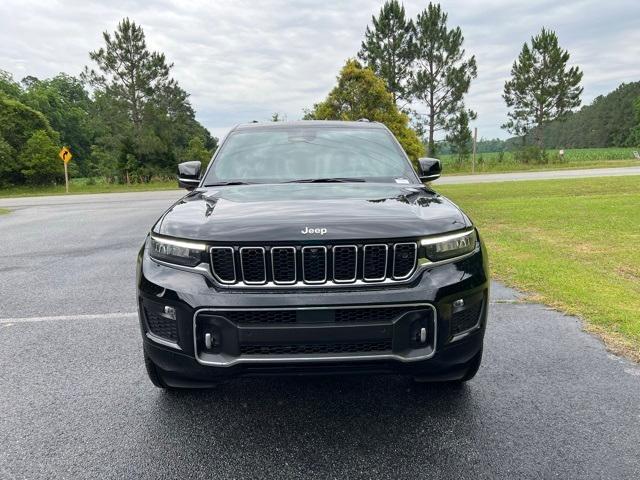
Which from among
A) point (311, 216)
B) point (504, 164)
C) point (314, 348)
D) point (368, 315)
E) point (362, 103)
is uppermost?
point (362, 103)

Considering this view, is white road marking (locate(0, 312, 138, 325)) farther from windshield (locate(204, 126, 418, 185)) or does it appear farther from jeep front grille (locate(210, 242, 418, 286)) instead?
jeep front grille (locate(210, 242, 418, 286))

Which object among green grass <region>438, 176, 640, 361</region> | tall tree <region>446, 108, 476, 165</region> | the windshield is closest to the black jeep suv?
the windshield

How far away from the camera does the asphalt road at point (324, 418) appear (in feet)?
7.38

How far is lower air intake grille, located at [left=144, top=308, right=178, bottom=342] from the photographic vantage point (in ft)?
7.57

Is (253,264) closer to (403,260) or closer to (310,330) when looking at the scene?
(310,330)

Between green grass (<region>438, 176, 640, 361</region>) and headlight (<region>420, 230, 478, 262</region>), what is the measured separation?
1829mm

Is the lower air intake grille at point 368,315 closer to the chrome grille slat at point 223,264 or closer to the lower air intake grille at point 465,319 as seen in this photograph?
the lower air intake grille at point 465,319

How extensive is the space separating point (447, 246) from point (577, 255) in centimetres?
519

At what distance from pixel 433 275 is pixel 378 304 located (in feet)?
1.02

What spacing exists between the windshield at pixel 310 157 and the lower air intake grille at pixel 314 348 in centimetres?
143

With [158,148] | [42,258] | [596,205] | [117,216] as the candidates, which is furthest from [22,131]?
[596,205]

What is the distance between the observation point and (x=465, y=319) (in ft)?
7.84

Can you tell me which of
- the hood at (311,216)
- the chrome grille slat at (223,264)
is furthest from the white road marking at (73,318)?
the chrome grille slat at (223,264)

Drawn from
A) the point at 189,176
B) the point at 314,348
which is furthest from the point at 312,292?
the point at 189,176
